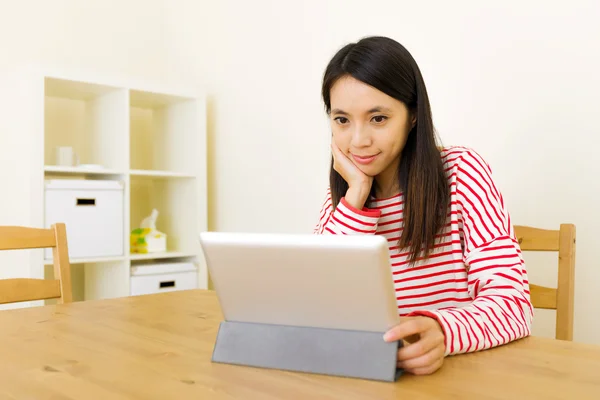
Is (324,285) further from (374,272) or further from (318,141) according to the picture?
(318,141)

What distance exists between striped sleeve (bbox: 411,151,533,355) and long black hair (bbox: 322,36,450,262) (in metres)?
0.05

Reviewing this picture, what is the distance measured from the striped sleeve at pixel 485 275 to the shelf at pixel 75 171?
179 centimetres

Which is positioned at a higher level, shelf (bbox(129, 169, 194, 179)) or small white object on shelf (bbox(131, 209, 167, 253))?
shelf (bbox(129, 169, 194, 179))

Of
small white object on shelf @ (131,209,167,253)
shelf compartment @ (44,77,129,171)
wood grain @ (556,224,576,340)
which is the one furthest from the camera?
small white object on shelf @ (131,209,167,253)

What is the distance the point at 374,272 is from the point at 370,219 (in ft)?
1.59

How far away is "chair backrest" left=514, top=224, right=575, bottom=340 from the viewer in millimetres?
1362

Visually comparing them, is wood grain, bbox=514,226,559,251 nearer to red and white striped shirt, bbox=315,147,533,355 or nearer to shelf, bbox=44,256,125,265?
red and white striped shirt, bbox=315,147,533,355

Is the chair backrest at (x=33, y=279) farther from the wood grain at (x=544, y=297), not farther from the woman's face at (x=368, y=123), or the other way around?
the wood grain at (x=544, y=297)

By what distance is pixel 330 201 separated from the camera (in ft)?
4.68

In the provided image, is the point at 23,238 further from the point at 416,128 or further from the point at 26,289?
the point at 416,128

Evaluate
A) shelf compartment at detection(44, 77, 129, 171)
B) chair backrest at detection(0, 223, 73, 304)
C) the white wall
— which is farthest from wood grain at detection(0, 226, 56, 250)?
the white wall

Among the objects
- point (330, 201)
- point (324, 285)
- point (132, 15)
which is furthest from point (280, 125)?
point (324, 285)

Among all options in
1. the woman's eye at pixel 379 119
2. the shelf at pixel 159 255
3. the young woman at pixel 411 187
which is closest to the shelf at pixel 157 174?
the shelf at pixel 159 255

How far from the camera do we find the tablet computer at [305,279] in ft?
2.27
